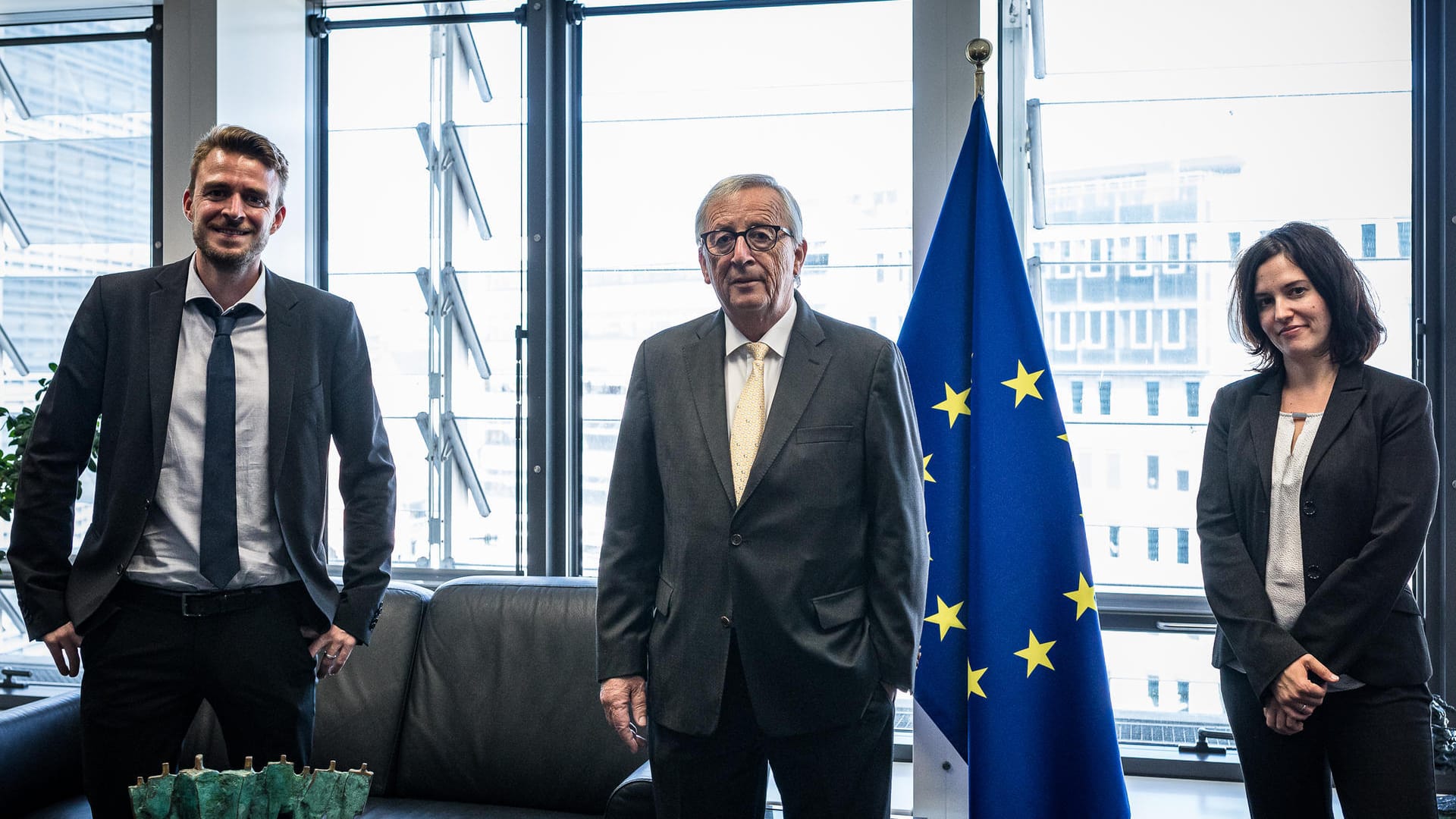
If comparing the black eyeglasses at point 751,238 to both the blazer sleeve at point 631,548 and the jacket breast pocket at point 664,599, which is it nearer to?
the blazer sleeve at point 631,548

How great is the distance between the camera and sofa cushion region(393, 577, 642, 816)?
2.72 meters

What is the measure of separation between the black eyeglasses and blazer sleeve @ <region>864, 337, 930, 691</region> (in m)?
0.29

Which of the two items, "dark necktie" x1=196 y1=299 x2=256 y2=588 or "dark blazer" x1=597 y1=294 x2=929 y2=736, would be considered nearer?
"dark blazer" x1=597 y1=294 x2=929 y2=736

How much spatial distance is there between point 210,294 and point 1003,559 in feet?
5.91

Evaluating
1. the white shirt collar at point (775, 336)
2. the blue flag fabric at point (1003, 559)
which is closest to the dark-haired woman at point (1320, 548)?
the blue flag fabric at point (1003, 559)

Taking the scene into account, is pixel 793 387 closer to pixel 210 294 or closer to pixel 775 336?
pixel 775 336

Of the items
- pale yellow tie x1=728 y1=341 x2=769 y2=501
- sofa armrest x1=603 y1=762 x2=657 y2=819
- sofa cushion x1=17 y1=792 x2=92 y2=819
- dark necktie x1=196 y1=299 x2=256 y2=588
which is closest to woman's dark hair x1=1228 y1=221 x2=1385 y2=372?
pale yellow tie x1=728 y1=341 x2=769 y2=501

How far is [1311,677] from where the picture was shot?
6.19ft

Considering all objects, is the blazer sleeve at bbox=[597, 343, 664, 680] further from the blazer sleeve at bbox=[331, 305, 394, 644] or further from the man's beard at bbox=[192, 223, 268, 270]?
the man's beard at bbox=[192, 223, 268, 270]

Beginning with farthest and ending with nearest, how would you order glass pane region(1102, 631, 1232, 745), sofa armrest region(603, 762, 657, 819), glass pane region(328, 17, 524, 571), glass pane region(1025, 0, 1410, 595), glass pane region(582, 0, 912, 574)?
glass pane region(328, 17, 524, 571) → glass pane region(582, 0, 912, 574) → glass pane region(1102, 631, 1232, 745) → glass pane region(1025, 0, 1410, 595) → sofa armrest region(603, 762, 657, 819)

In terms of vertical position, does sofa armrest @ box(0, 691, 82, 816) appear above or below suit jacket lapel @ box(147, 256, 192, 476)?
below

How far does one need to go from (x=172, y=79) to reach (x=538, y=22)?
113 cm

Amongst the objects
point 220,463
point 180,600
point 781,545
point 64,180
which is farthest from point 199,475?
point 64,180

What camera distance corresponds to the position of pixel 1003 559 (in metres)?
2.48
